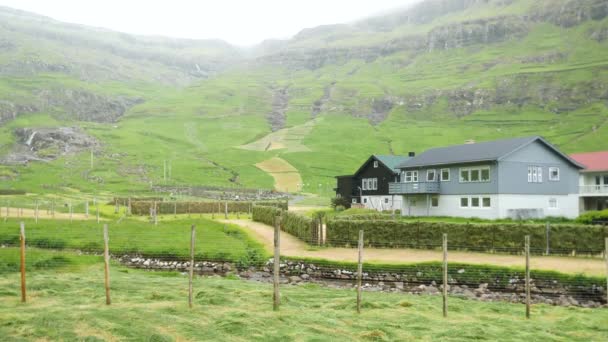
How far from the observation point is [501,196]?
5172cm

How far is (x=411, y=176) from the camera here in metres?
63.6

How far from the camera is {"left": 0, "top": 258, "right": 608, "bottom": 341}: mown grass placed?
1320cm

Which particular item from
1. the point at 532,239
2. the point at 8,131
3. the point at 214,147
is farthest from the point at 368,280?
the point at 8,131

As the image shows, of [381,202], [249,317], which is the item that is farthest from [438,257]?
[381,202]

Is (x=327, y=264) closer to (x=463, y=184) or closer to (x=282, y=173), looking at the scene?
(x=463, y=184)

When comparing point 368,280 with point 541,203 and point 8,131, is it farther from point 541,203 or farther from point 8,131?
point 8,131

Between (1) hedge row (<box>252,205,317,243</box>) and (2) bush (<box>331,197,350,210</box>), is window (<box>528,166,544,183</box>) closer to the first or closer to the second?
(1) hedge row (<box>252,205,317,243</box>)

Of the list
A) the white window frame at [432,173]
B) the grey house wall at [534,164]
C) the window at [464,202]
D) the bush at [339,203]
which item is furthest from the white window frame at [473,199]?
the bush at [339,203]

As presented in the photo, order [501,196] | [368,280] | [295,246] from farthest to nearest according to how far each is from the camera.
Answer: [501,196] < [295,246] < [368,280]

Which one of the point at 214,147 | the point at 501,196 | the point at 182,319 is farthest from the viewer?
the point at 214,147

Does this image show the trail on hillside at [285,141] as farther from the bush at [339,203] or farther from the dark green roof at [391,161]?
the dark green roof at [391,161]

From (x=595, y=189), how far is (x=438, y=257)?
4179 centimetres

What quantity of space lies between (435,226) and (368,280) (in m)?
8.96

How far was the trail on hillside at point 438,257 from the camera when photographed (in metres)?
27.5
